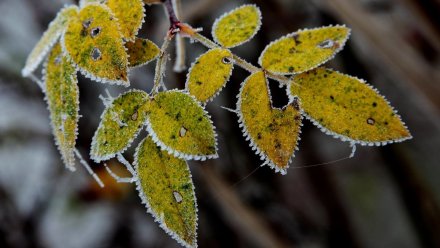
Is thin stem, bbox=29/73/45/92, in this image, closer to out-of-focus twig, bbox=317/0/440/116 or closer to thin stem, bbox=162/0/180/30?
thin stem, bbox=162/0/180/30

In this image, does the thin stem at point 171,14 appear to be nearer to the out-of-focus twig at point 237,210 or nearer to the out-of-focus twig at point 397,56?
the out-of-focus twig at point 397,56

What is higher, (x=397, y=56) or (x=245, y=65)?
(x=245, y=65)

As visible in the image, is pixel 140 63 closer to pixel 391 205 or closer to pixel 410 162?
pixel 410 162

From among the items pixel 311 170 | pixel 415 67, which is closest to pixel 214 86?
pixel 415 67

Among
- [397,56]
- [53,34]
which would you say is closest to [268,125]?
[53,34]

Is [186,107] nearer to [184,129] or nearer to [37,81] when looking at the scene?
[184,129]
